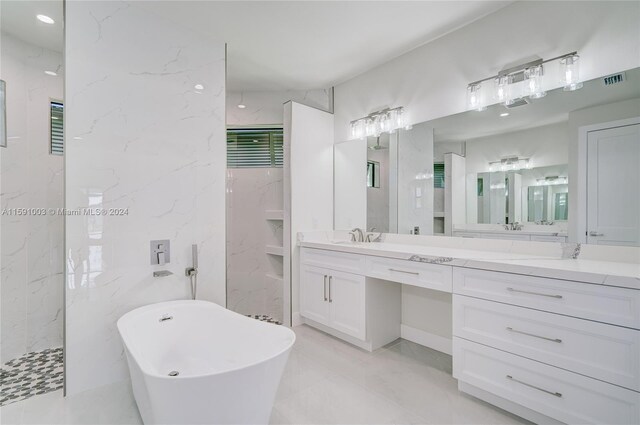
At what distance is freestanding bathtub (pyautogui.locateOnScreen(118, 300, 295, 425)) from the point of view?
48.3 inches

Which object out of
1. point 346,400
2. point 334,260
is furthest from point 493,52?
point 346,400

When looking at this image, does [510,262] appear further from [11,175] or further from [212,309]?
[11,175]

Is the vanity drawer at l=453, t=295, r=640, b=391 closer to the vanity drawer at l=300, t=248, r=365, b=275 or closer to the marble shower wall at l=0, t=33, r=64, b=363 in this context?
the vanity drawer at l=300, t=248, r=365, b=275

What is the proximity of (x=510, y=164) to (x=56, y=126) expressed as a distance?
3486mm

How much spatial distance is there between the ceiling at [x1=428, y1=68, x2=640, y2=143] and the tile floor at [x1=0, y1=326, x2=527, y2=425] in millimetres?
1866

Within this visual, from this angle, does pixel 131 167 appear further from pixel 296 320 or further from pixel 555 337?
pixel 555 337

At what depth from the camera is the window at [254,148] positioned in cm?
372

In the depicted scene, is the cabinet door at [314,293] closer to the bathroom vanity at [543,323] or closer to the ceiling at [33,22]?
the bathroom vanity at [543,323]

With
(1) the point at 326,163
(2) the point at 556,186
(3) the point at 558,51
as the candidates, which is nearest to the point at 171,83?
(1) the point at 326,163

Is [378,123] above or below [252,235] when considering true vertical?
above

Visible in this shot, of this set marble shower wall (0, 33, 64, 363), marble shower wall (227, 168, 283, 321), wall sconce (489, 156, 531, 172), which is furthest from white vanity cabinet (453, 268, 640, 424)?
marble shower wall (0, 33, 64, 363)

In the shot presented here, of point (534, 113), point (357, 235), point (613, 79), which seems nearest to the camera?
point (613, 79)

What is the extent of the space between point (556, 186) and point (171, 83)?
2.89 meters

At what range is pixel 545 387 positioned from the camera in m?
1.57
